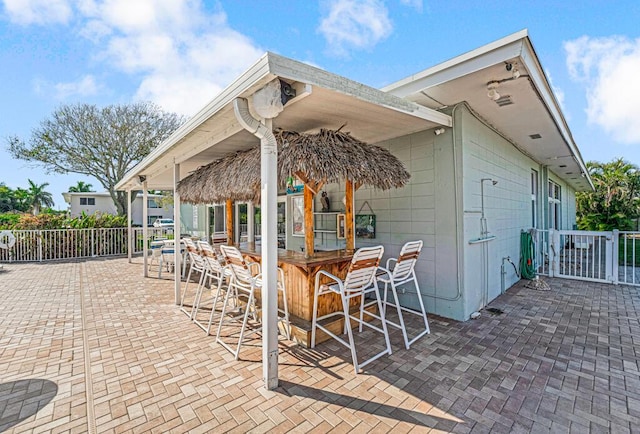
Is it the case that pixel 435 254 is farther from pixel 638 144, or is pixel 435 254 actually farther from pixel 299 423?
pixel 638 144

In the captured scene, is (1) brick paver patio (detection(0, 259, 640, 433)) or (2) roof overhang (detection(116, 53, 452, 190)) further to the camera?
(2) roof overhang (detection(116, 53, 452, 190))

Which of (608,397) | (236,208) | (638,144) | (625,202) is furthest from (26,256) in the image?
(638,144)

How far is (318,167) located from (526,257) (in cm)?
655

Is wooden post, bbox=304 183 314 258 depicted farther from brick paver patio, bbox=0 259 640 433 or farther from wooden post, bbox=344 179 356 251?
brick paver patio, bbox=0 259 640 433

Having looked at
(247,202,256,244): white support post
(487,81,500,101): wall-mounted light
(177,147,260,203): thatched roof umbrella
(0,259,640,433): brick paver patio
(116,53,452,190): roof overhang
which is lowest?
(0,259,640,433): brick paver patio

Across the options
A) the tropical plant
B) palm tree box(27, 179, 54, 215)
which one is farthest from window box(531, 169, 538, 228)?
the tropical plant

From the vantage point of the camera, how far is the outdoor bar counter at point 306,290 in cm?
372

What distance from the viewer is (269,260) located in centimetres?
282

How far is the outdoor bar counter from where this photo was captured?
372cm

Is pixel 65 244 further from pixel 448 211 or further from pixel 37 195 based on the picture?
pixel 37 195

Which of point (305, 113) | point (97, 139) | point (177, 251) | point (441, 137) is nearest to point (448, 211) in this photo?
point (441, 137)

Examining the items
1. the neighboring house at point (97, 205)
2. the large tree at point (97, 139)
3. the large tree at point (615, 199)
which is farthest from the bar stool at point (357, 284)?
the neighboring house at point (97, 205)

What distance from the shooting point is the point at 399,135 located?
499cm

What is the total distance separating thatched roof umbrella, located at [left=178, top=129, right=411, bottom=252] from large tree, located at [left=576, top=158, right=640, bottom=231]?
21376mm
